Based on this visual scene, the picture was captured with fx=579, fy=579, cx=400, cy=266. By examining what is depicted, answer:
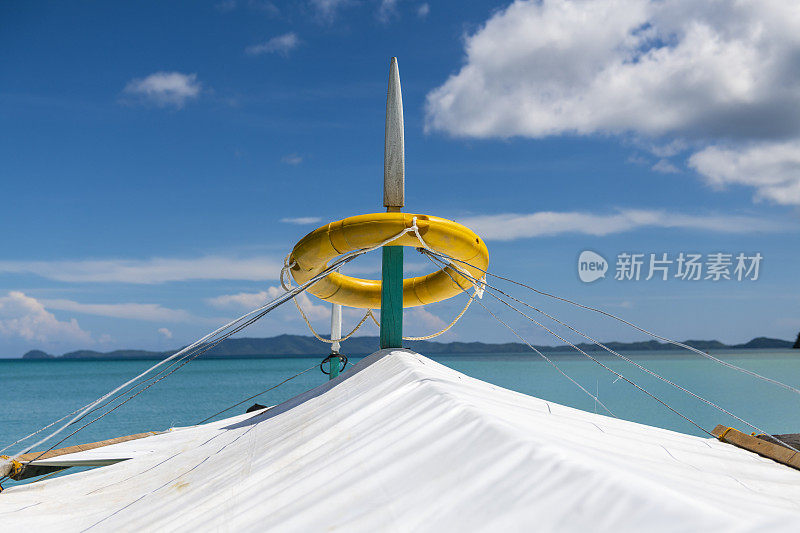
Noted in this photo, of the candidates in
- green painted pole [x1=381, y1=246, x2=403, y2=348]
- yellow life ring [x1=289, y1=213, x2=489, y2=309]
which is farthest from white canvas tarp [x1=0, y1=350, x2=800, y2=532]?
yellow life ring [x1=289, y1=213, x2=489, y2=309]

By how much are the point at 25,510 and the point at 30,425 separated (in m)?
24.8

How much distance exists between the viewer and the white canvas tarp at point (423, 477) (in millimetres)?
1782

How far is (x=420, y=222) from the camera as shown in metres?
5.41

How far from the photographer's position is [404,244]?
5516 mm

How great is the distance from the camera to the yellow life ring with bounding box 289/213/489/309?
213 inches

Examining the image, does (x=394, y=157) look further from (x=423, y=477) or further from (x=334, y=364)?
(x=334, y=364)

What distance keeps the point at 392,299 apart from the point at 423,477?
11.3 ft

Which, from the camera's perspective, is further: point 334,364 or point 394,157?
point 334,364

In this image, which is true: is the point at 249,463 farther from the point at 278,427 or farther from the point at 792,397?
the point at 792,397

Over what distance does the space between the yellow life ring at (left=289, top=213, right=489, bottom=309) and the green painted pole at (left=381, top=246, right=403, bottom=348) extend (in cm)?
22

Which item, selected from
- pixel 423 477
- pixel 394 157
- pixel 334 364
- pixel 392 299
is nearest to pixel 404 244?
pixel 392 299

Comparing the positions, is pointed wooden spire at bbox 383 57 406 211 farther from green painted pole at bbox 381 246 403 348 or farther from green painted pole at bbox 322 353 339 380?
green painted pole at bbox 322 353 339 380

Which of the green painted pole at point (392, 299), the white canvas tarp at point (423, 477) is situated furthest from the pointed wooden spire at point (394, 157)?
the white canvas tarp at point (423, 477)

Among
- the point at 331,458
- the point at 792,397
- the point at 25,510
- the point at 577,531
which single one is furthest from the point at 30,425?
the point at 792,397
